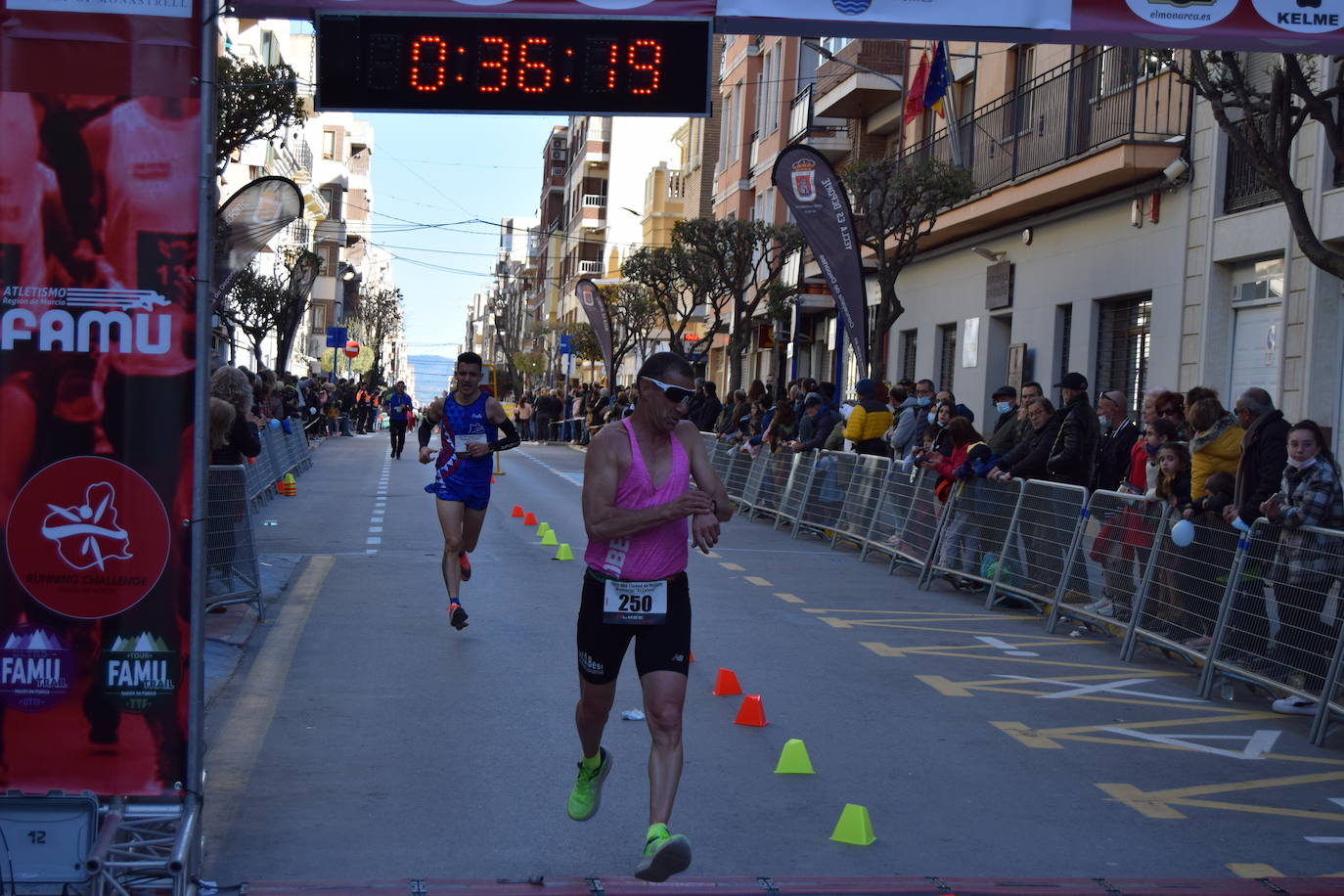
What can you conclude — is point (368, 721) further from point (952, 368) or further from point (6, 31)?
point (952, 368)

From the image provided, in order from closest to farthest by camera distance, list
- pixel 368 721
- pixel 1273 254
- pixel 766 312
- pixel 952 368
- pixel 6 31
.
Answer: pixel 6 31
pixel 368 721
pixel 1273 254
pixel 952 368
pixel 766 312

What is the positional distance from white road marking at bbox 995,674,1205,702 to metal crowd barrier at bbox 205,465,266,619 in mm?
5169

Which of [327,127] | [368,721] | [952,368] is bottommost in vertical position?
[368,721]

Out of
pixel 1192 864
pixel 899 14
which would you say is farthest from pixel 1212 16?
pixel 1192 864

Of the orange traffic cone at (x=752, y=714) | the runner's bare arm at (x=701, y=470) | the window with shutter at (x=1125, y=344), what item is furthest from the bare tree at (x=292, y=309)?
the runner's bare arm at (x=701, y=470)

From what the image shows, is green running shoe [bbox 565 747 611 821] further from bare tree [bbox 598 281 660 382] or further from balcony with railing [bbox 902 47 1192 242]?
bare tree [bbox 598 281 660 382]

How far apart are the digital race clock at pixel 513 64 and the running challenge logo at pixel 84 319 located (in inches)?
83.6

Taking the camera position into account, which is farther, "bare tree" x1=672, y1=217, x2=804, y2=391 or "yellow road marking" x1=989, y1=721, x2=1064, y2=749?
"bare tree" x1=672, y1=217, x2=804, y2=391

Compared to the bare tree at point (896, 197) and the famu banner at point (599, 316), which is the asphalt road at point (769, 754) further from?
the famu banner at point (599, 316)

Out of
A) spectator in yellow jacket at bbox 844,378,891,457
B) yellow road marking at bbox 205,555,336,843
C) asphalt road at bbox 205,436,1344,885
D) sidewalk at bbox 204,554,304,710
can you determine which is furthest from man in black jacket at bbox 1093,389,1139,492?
sidewalk at bbox 204,554,304,710

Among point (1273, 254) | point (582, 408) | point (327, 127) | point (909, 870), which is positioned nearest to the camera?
point (909, 870)

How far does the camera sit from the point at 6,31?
16.9 ft

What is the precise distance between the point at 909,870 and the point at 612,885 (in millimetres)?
1074

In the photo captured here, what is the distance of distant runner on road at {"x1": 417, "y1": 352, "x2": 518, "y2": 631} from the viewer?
11.3 m
